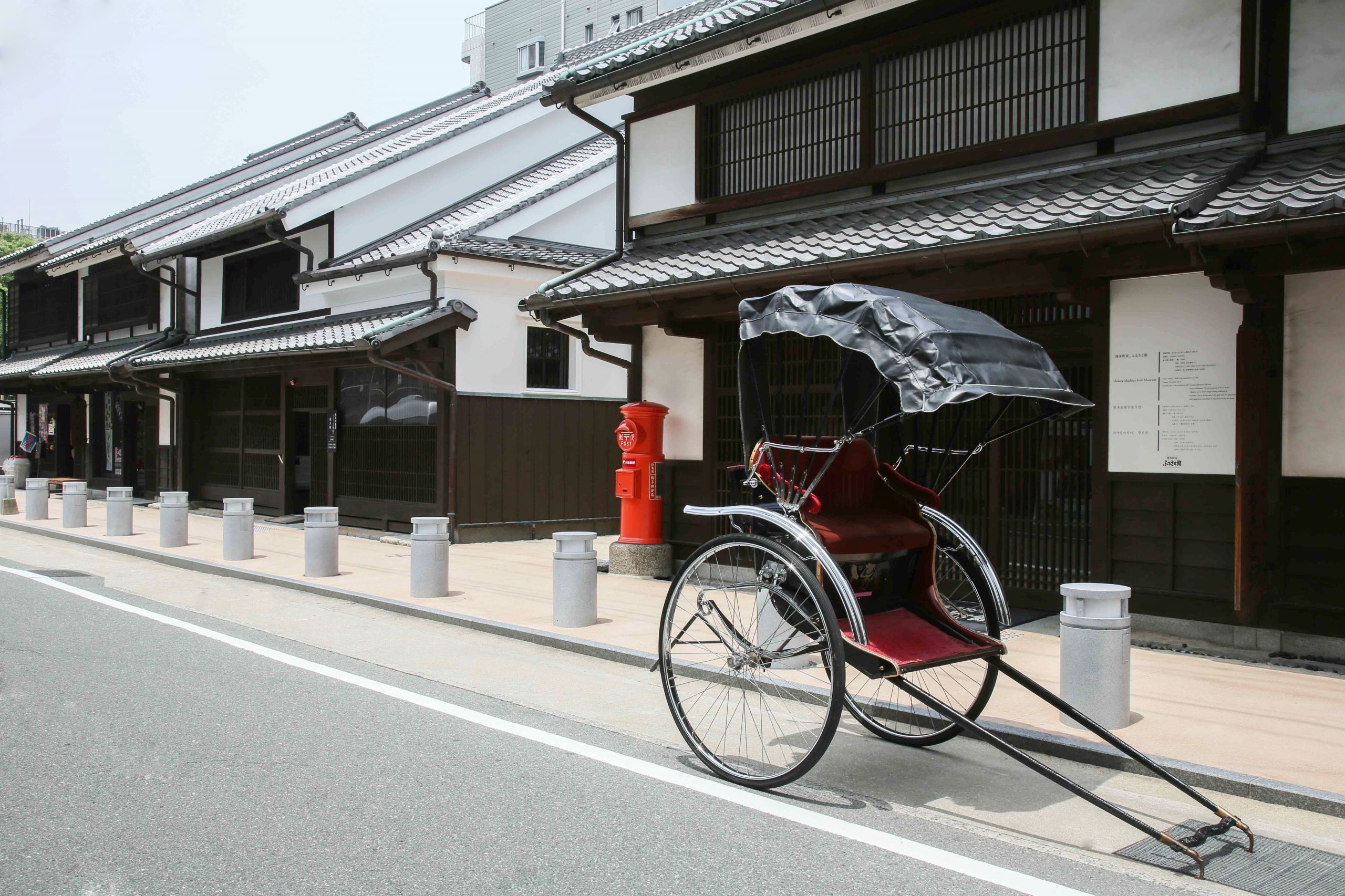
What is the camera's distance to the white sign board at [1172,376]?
785 cm

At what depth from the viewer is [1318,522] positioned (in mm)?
7434

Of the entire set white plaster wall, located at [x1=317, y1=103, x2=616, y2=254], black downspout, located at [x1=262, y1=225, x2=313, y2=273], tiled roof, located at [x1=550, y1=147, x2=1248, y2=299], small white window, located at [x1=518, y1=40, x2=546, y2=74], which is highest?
small white window, located at [x1=518, y1=40, x2=546, y2=74]

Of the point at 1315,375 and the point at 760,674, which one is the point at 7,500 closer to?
the point at 760,674

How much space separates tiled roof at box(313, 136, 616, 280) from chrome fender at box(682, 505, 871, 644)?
11.6m

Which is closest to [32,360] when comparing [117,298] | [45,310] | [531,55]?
[45,310]

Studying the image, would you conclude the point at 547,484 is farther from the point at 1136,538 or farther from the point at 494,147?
the point at 1136,538

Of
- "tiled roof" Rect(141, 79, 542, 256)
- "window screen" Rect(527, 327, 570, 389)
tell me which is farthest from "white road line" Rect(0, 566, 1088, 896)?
"tiled roof" Rect(141, 79, 542, 256)

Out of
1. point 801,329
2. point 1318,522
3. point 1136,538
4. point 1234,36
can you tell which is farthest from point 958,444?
point 801,329

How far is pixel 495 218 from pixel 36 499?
10691 millimetres

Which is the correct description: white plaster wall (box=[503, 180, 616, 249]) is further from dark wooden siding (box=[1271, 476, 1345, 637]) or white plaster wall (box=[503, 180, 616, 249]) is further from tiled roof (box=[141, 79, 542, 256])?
dark wooden siding (box=[1271, 476, 1345, 637])

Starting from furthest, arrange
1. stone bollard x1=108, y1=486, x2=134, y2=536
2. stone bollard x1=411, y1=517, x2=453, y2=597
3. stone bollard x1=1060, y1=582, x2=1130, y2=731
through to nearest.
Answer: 1. stone bollard x1=108, y1=486, x2=134, y2=536
2. stone bollard x1=411, y1=517, x2=453, y2=597
3. stone bollard x1=1060, y1=582, x2=1130, y2=731

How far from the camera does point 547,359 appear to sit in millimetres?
17531

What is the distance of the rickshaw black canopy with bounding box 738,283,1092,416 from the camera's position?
4.56 metres

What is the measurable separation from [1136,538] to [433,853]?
6.42 meters
